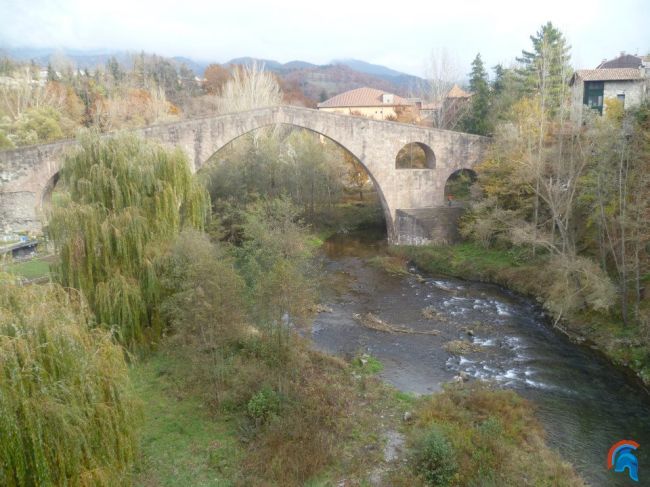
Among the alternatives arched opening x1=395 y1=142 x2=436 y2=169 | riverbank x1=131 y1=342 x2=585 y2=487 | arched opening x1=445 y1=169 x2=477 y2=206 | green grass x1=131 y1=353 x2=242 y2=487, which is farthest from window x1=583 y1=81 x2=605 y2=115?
green grass x1=131 y1=353 x2=242 y2=487

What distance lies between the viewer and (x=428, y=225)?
26156 mm

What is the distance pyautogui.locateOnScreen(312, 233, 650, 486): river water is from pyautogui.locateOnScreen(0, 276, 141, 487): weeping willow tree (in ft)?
27.0

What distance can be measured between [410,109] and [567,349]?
1395 inches

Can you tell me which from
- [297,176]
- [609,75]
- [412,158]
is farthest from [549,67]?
[297,176]

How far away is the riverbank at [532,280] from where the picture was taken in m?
14.0

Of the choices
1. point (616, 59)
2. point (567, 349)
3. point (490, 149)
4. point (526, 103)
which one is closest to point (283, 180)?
point (490, 149)

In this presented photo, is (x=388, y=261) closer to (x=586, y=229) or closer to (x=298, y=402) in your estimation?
(x=586, y=229)

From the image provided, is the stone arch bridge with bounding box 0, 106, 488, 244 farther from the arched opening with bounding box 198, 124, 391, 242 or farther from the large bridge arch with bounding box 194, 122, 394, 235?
the arched opening with bounding box 198, 124, 391, 242

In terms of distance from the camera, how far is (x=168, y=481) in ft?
28.0

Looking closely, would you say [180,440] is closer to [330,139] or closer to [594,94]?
[330,139]

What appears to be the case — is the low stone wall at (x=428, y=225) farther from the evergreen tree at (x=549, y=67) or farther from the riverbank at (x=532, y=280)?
the evergreen tree at (x=549, y=67)

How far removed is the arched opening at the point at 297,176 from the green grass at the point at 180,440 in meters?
13.3

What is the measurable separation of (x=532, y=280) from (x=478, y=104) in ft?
51.8

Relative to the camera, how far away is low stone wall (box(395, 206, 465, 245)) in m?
26.0
